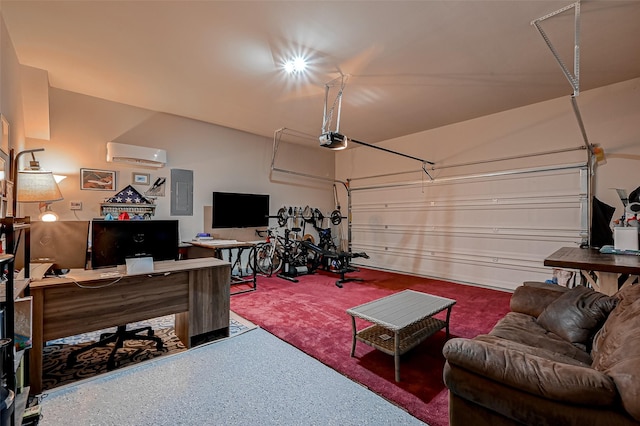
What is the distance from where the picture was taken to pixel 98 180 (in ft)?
15.0

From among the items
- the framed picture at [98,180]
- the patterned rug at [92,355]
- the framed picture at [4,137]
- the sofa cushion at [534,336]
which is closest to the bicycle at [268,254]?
the framed picture at [98,180]

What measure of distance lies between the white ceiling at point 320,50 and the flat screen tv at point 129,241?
6.50 ft

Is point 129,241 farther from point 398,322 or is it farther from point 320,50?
point 320,50

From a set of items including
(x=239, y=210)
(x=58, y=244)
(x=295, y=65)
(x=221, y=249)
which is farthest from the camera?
(x=239, y=210)

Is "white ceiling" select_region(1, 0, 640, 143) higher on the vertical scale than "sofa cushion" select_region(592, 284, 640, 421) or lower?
higher

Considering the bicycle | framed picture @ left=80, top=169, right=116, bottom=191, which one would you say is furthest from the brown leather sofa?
framed picture @ left=80, top=169, right=116, bottom=191

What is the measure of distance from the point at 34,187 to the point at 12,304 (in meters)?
1.56

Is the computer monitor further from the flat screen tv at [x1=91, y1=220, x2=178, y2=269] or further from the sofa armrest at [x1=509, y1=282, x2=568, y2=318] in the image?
the sofa armrest at [x1=509, y1=282, x2=568, y2=318]

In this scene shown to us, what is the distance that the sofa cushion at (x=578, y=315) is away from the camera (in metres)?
1.95

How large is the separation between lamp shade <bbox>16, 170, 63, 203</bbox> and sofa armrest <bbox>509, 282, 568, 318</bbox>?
173 inches

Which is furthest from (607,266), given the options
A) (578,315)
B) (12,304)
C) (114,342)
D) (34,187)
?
(34,187)

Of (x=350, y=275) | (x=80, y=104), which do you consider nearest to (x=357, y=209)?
(x=350, y=275)

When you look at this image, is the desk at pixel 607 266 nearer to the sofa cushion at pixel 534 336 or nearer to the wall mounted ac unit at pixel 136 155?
the sofa cushion at pixel 534 336

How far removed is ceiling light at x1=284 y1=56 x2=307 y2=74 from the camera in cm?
337
